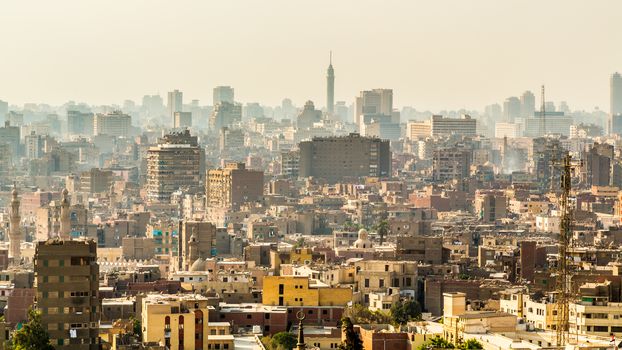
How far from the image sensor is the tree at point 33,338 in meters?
41.6

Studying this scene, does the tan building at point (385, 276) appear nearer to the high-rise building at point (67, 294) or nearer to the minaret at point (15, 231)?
the high-rise building at point (67, 294)

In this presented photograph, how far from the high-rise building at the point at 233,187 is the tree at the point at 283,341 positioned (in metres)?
68.3

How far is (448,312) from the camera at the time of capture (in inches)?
1946

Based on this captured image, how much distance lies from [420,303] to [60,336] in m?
16.9

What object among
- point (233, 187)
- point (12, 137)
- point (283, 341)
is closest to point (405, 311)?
point (283, 341)

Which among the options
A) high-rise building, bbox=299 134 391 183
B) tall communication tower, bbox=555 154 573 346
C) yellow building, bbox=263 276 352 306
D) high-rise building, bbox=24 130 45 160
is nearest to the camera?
tall communication tower, bbox=555 154 573 346

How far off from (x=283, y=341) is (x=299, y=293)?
618 cm

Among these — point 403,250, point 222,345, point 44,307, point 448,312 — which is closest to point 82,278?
point 44,307

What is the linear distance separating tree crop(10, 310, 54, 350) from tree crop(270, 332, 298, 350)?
649 cm

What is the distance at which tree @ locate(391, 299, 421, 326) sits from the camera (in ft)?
176

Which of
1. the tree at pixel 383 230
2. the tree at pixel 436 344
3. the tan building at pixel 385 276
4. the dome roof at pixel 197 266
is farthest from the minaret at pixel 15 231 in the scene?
the tree at pixel 436 344

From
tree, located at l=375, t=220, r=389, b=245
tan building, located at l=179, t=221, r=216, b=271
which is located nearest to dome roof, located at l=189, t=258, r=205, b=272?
tan building, located at l=179, t=221, r=216, b=271

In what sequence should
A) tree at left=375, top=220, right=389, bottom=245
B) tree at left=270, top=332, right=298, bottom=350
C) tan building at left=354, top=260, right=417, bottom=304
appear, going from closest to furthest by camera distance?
tree at left=270, top=332, right=298, bottom=350 → tan building at left=354, top=260, right=417, bottom=304 → tree at left=375, top=220, right=389, bottom=245

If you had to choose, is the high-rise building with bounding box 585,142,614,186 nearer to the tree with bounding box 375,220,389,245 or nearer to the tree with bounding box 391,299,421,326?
the tree with bounding box 375,220,389,245
